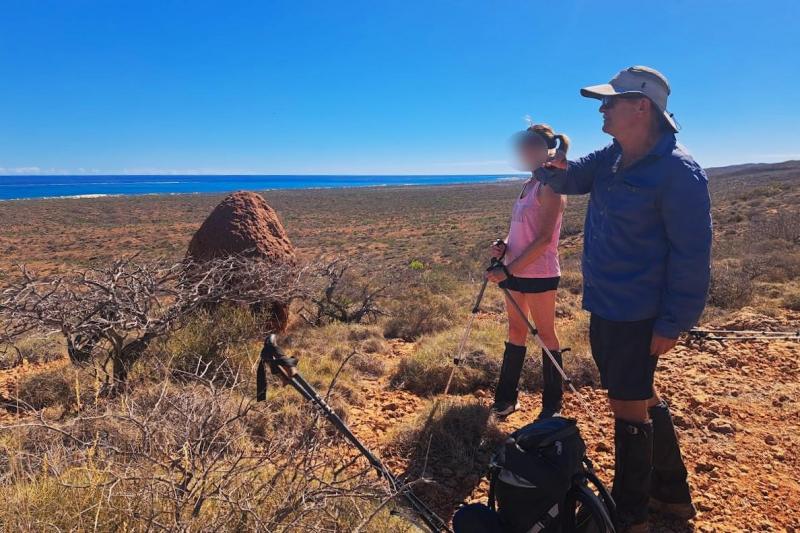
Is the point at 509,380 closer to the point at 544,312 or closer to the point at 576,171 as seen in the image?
the point at 544,312

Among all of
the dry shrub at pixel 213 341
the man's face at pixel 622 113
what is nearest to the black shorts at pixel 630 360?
the man's face at pixel 622 113

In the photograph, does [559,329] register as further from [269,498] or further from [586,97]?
[269,498]

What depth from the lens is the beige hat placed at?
1905mm

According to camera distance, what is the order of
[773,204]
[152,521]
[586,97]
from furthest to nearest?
[773,204] < [586,97] < [152,521]

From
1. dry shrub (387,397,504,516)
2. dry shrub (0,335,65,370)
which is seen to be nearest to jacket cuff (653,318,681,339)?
dry shrub (387,397,504,516)

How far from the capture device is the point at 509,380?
3.38m

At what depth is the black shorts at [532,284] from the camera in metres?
3.10

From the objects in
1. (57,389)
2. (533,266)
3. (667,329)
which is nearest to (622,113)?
(667,329)

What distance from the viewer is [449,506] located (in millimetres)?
2598

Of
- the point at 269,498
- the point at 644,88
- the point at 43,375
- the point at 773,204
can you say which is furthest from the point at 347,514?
the point at 773,204

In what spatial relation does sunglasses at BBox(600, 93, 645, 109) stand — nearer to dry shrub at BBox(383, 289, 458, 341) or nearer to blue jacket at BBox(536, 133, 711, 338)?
blue jacket at BBox(536, 133, 711, 338)

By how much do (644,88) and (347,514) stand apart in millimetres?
2098

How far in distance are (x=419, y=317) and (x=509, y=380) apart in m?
2.79

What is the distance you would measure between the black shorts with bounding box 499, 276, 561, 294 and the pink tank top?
3cm
